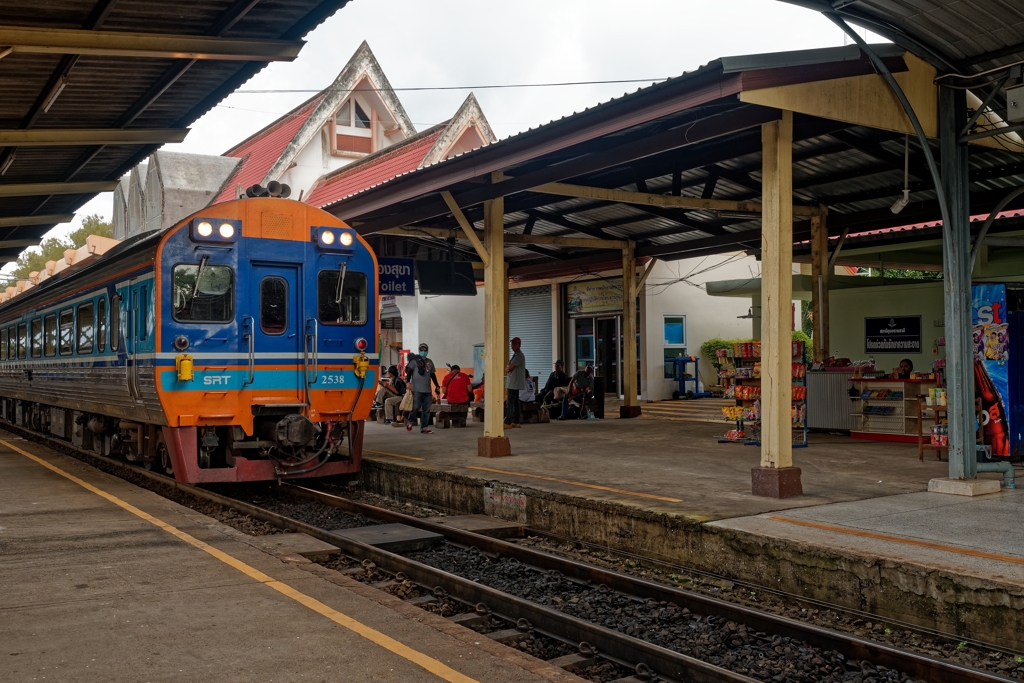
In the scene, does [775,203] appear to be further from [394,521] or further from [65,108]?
[65,108]

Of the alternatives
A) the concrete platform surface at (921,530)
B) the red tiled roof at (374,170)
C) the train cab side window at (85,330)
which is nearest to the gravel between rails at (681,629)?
the concrete platform surface at (921,530)

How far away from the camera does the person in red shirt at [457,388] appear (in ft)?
54.5

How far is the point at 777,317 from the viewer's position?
8.40 meters

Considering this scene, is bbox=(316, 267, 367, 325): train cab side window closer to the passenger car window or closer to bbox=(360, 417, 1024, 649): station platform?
the passenger car window

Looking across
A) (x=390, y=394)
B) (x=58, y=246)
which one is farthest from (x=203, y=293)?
(x=58, y=246)

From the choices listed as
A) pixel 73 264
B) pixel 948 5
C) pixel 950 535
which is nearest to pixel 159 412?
pixel 950 535

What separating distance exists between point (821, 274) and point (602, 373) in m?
10.5

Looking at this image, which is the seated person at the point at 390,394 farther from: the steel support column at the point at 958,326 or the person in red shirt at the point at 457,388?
the steel support column at the point at 958,326

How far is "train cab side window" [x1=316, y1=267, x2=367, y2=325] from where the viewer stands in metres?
10.6

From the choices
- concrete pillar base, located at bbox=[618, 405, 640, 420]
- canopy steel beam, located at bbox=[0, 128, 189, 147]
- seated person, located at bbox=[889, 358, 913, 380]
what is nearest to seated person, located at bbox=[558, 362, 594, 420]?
concrete pillar base, located at bbox=[618, 405, 640, 420]

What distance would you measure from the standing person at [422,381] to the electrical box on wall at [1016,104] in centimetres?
938

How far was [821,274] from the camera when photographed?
14.1m

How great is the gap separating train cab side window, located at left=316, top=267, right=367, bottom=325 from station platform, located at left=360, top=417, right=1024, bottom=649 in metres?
1.99

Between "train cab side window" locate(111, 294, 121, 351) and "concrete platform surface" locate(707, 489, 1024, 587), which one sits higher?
"train cab side window" locate(111, 294, 121, 351)
